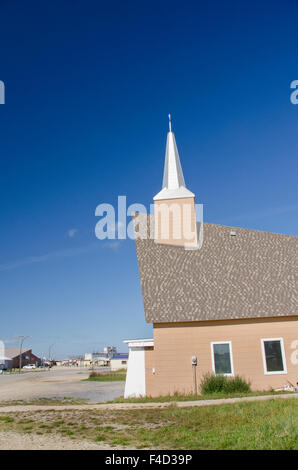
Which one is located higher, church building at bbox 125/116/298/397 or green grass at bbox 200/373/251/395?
church building at bbox 125/116/298/397

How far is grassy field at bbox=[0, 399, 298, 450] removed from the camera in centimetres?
803

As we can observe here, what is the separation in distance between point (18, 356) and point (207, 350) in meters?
95.7

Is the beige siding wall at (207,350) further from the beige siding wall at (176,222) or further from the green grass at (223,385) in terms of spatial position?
the beige siding wall at (176,222)

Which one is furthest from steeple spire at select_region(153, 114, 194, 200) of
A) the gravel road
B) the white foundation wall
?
the gravel road

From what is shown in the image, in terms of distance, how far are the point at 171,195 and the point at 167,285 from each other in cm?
763

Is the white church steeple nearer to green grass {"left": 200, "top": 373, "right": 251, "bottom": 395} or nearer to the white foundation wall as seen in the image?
the white foundation wall

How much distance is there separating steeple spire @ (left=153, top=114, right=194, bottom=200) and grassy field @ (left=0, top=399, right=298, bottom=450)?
53.1 ft

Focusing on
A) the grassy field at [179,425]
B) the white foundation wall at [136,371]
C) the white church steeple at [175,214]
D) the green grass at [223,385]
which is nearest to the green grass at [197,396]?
the green grass at [223,385]

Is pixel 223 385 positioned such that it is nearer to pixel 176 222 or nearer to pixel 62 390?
pixel 176 222

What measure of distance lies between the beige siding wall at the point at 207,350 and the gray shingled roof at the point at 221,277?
0.51 meters

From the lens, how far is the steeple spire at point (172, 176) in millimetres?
26453

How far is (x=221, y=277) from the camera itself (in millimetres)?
21938

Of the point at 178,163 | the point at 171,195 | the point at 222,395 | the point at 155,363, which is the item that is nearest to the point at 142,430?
the point at 222,395
